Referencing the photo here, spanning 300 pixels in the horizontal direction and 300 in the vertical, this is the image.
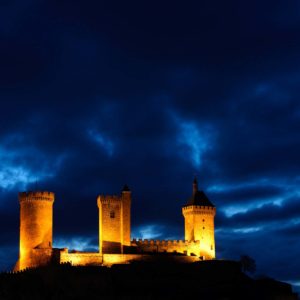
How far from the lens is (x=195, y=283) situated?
307 feet

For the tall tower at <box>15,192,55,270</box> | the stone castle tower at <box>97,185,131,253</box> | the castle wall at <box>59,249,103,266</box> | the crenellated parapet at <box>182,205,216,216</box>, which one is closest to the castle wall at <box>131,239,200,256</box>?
the stone castle tower at <box>97,185,131,253</box>

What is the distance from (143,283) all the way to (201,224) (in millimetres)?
17404

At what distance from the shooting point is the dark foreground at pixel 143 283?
87.9 m

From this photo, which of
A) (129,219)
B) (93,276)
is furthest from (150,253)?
(93,276)

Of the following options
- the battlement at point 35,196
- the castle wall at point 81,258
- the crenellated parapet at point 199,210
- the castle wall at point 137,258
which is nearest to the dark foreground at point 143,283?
the castle wall at point 137,258

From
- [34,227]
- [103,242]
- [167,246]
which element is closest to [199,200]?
[167,246]

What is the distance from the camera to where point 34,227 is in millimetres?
96562

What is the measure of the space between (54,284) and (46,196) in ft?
40.1

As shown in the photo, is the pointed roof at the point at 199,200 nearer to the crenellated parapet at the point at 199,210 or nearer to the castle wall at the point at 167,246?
the crenellated parapet at the point at 199,210

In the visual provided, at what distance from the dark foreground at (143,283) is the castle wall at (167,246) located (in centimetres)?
415

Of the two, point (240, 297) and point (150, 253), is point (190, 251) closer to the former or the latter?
point (150, 253)

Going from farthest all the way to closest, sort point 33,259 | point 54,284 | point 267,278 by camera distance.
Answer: point 267,278
point 33,259
point 54,284

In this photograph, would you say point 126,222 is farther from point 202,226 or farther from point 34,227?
point 202,226

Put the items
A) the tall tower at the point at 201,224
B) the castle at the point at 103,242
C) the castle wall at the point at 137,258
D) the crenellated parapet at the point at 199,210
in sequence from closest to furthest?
the castle at the point at 103,242 < the castle wall at the point at 137,258 < the tall tower at the point at 201,224 < the crenellated parapet at the point at 199,210
